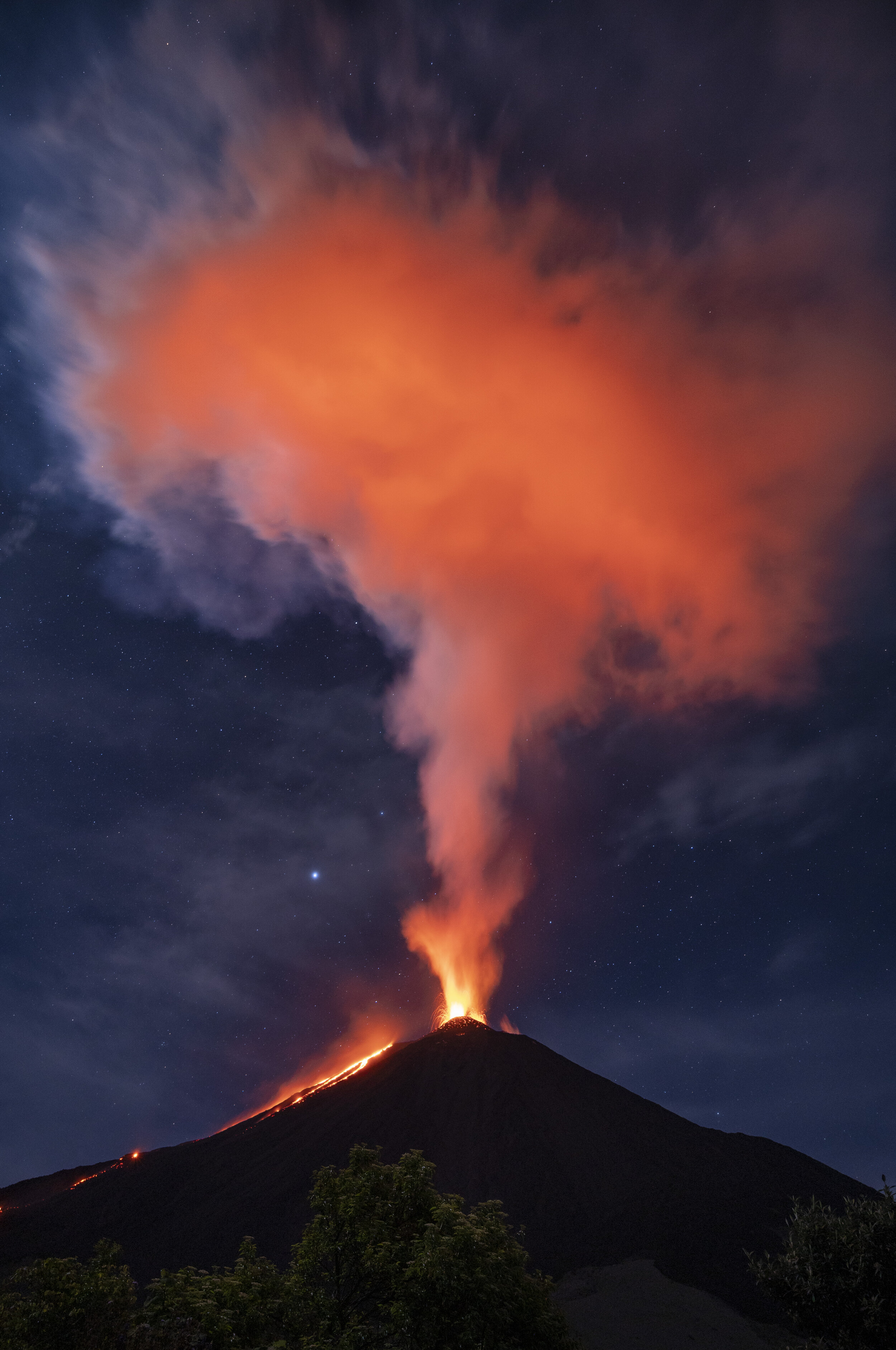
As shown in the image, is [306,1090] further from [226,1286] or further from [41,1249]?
[226,1286]

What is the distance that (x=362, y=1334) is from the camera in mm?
15102

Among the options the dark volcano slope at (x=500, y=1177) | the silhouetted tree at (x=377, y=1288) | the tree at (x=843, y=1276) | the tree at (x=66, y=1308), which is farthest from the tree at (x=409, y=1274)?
the dark volcano slope at (x=500, y=1177)

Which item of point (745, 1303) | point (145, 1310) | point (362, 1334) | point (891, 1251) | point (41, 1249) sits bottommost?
point (745, 1303)

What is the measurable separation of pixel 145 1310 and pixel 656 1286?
55757mm

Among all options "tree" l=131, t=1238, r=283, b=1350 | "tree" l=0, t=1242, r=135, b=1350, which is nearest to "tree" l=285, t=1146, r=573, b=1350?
"tree" l=131, t=1238, r=283, b=1350

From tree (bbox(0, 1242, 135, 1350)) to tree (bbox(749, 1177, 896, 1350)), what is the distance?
19976 mm

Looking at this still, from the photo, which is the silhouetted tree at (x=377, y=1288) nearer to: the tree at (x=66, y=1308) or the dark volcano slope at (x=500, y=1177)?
the tree at (x=66, y=1308)

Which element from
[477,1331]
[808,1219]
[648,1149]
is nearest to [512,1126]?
[648,1149]

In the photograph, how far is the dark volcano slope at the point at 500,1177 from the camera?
6216 centimetres

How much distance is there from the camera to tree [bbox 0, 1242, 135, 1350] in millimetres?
17375

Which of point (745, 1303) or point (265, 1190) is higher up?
point (265, 1190)

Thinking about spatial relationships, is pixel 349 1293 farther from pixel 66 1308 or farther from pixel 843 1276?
pixel 843 1276

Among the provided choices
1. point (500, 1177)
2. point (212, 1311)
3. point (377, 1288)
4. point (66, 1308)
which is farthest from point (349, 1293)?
point (500, 1177)

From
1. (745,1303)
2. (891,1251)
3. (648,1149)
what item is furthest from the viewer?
(648,1149)
